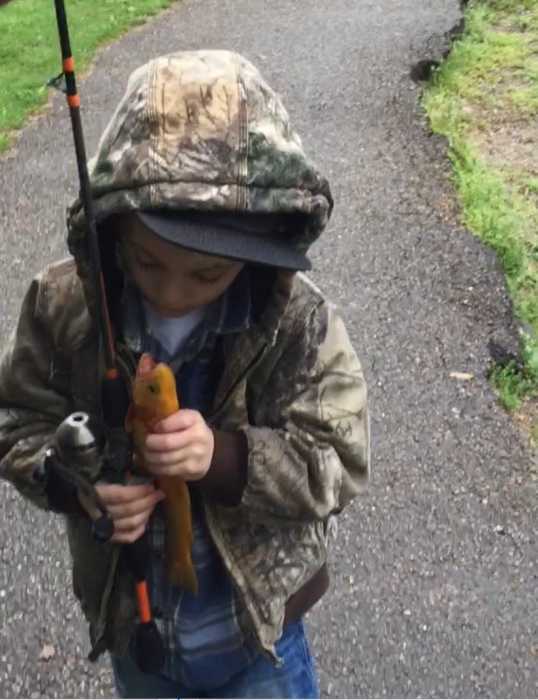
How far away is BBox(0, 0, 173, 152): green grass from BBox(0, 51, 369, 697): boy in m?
4.88

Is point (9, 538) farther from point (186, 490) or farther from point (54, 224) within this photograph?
point (54, 224)

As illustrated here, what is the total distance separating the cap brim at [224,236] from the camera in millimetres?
1590

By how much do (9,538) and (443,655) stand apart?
1.41 metres

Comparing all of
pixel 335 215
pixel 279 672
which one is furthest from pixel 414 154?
pixel 279 672

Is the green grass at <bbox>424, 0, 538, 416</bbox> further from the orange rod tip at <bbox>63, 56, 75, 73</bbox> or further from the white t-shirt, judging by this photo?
the orange rod tip at <bbox>63, 56, 75, 73</bbox>

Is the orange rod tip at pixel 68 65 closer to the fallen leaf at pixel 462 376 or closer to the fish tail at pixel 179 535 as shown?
the fish tail at pixel 179 535

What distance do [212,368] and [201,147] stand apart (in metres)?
0.43

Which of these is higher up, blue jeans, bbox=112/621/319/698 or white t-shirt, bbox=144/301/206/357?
white t-shirt, bbox=144/301/206/357

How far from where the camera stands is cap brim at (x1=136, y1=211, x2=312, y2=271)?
1.59 meters

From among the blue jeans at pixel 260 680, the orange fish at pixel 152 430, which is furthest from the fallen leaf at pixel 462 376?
the orange fish at pixel 152 430

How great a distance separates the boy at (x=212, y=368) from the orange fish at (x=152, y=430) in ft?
0.10

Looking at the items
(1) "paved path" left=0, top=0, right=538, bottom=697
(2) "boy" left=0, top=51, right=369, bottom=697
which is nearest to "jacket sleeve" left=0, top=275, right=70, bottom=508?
(2) "boy" left=0, top=51, right=369, bottom=697

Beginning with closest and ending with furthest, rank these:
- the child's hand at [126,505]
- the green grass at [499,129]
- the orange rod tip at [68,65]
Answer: the orange rod tip at [68,65] < the child's hand at [126,505] < the green grass at [499,129]

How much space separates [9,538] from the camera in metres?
3.45
